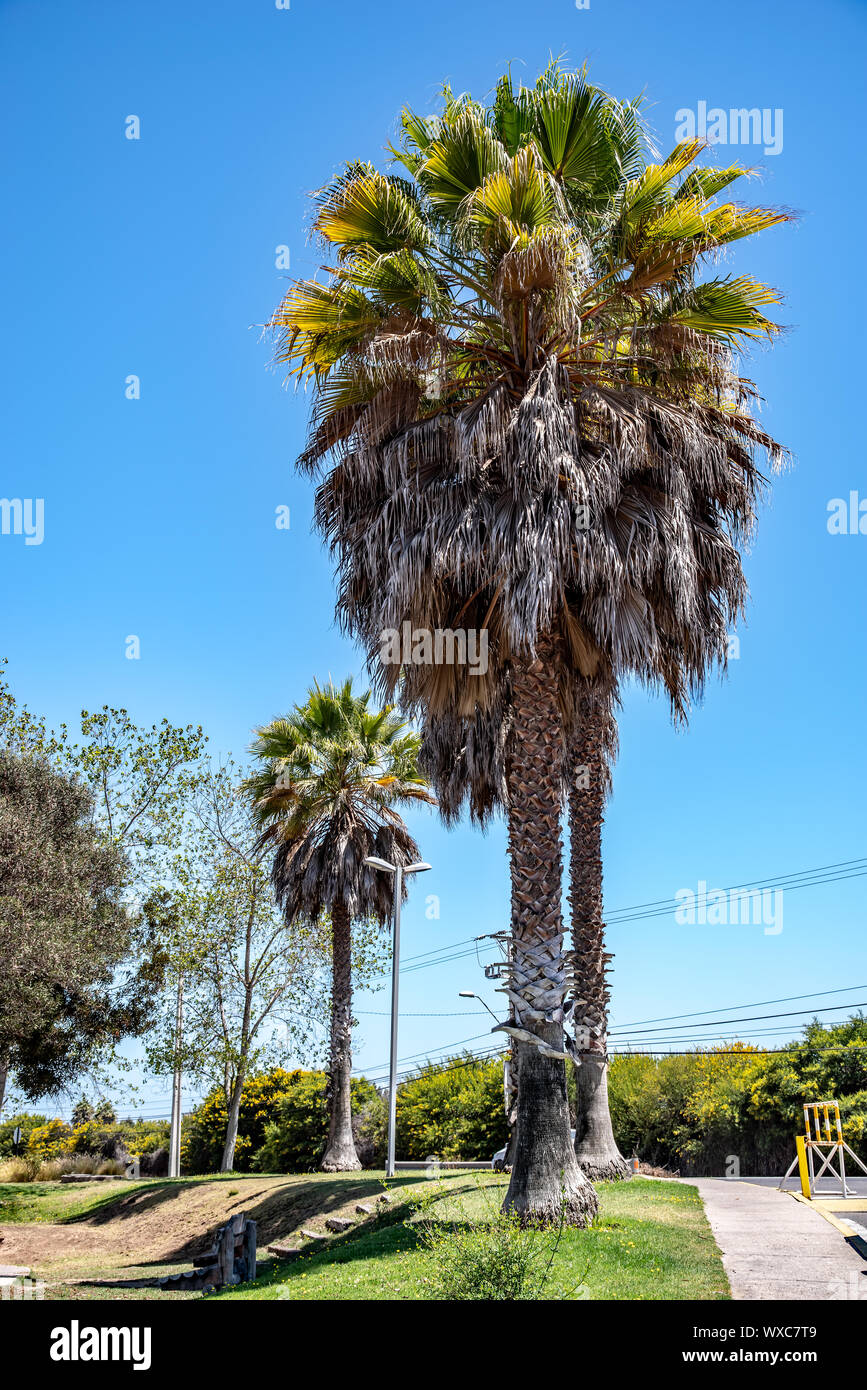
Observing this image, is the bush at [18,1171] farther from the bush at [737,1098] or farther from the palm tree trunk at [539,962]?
the palm tree trunk at [539,962]

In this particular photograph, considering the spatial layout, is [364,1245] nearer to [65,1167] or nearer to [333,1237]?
[333,1237]

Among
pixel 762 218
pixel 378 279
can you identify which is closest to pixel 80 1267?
pixel 378 279

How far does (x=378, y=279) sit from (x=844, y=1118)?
56.9ft

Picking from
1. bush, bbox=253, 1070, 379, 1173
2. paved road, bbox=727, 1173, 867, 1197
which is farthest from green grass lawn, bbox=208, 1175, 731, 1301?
bush, bbox=253, 1070, 379, 1173

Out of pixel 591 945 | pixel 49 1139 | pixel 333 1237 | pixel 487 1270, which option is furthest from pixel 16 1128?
pixel 487 1270

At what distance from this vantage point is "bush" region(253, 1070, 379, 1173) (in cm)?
2673

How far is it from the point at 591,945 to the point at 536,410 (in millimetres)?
8495

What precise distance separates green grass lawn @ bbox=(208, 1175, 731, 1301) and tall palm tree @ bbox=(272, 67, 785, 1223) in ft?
3.17

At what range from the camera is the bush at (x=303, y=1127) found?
1053 inches

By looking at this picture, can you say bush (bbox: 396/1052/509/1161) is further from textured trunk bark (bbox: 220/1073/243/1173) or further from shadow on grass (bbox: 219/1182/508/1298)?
shadow on grass (bbox: 219/1182/508/1298)

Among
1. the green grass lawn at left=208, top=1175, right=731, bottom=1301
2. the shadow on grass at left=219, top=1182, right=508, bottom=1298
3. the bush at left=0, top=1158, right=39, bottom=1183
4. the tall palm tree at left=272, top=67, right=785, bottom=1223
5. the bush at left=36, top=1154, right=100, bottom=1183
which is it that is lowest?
the bush at left=36, top=1154, right=100, bottom=1183

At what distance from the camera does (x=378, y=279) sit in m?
11.4

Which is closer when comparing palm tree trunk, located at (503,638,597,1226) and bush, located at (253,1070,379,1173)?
palm tree trunk, located at (503,638,597,1226)
